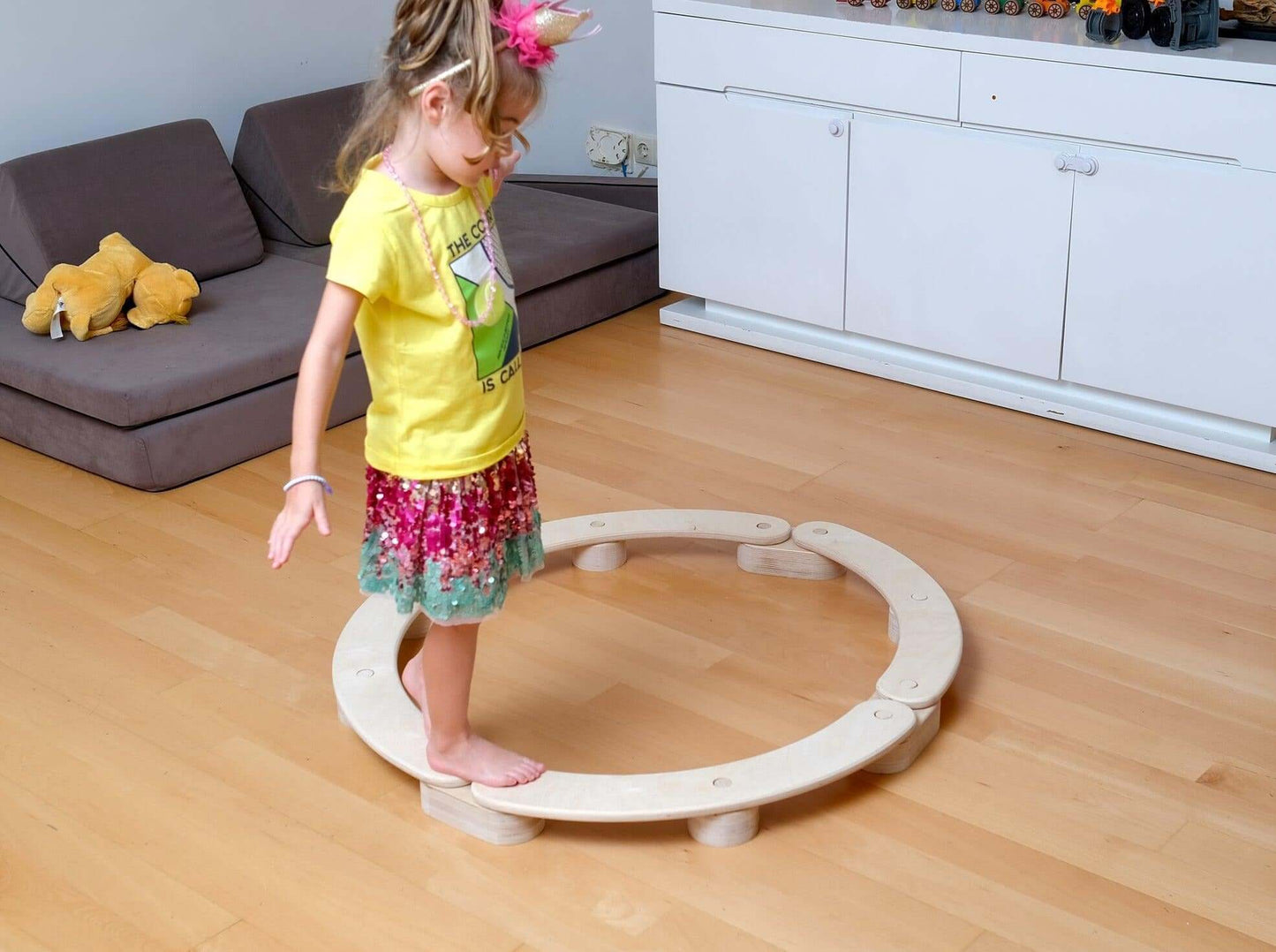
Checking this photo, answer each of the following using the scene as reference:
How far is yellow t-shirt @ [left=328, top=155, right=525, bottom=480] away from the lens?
1.54 metres

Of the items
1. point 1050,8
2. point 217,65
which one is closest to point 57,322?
point 217,65

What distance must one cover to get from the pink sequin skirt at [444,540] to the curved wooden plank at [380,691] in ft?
0.76

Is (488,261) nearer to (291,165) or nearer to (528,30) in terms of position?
(528,30)

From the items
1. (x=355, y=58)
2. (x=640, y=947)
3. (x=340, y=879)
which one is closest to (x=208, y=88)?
(x=355, y=58)

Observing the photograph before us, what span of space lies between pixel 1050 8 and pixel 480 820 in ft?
6.82

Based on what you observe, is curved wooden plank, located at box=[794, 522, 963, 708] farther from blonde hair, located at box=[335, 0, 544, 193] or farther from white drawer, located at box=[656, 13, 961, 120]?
white drawer, located at box=[656, 13, 961, 120]

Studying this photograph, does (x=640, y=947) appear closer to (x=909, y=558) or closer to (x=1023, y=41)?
(x=909, y=558)

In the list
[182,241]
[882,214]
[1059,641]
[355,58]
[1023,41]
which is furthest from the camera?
[355,58]

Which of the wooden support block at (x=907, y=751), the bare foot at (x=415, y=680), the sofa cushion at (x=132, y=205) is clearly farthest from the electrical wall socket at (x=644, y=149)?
the wooden support block at (x=907, y=751)

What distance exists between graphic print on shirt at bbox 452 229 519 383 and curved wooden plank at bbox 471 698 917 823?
505 millimetres

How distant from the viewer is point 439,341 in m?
1.60

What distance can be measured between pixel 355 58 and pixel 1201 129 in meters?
2.33

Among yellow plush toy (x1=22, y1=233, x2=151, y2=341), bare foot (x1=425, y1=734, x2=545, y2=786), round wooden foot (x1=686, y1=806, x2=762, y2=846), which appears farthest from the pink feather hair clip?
yellow plush toy (x1=22, y1=233, x2=151, y2=341)

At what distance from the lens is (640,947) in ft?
5.33
